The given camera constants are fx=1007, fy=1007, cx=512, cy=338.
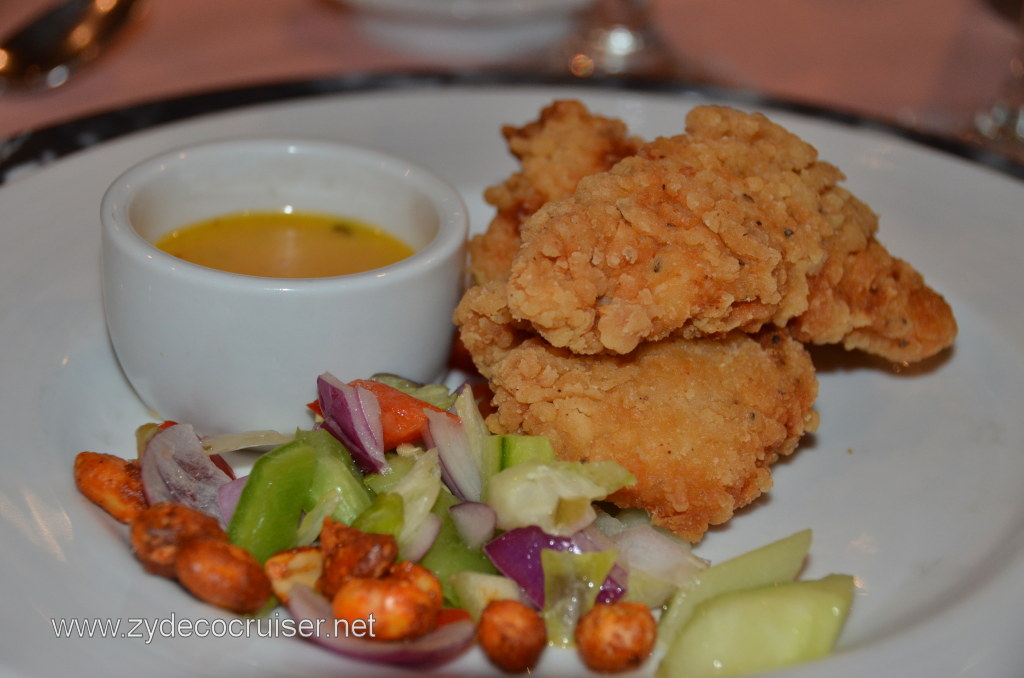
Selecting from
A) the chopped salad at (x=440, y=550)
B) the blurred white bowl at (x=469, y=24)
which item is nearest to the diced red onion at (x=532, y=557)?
the chopped salad at (x=440, y=550)

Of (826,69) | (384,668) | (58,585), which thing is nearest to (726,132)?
(384,668)

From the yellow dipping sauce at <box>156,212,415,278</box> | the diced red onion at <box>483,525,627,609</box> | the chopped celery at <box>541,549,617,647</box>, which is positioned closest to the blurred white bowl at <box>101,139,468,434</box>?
the yellow dipping sauce at <box>156,212,415,278</box>

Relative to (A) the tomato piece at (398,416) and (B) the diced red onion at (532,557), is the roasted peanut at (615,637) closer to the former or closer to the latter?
(B) the diced red onion at (532,557)

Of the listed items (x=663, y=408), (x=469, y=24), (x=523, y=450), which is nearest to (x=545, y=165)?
(x=663, y=408)

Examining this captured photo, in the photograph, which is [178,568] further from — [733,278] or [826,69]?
[826,69]

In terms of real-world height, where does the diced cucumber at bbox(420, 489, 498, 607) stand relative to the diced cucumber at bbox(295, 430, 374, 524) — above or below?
below

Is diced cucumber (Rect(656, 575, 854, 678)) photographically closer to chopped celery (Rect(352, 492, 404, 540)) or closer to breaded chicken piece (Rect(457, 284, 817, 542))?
breaded chicken piece (Rect(457, 284, 817, 542))
